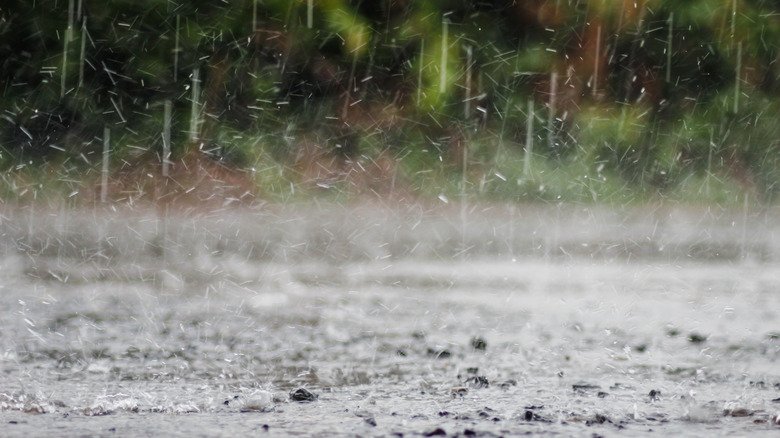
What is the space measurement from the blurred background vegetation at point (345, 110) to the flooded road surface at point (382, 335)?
1.41 metres

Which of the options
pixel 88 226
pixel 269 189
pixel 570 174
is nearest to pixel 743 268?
pixel 570 174

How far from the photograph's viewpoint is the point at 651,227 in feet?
28.9

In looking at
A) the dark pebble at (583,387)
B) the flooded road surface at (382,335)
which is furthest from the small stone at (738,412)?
the dark pebble at (583,387)

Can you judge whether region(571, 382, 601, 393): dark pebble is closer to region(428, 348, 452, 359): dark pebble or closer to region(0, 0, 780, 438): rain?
region(0, 0, 780, 438): rain

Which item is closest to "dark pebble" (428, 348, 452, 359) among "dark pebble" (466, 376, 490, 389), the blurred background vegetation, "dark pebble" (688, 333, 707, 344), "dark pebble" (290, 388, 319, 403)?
"dark pebble" (466, 376, 490, 389)

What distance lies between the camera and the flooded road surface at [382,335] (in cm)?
244

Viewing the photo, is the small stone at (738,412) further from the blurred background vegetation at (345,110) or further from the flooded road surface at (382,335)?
the blurred background vegetation at (345,110)

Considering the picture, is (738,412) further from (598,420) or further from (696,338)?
(696,338)

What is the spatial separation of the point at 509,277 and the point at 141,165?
14.2 ft

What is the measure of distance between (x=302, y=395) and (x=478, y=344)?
106 centimetres

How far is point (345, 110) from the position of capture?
9.83 metres

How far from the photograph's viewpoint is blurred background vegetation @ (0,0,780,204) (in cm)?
923

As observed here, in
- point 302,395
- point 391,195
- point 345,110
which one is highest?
point 345,110

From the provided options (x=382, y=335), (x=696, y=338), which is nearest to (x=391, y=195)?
(x=382, y=335)
